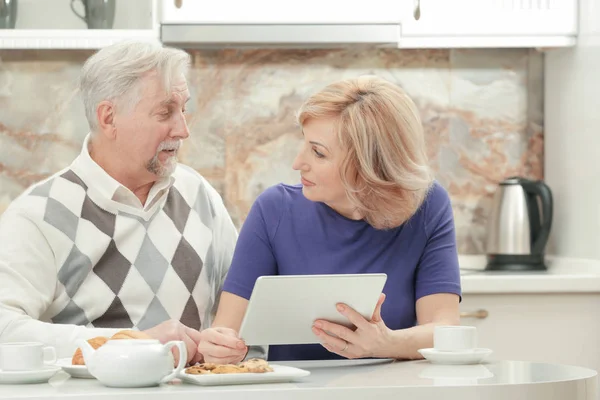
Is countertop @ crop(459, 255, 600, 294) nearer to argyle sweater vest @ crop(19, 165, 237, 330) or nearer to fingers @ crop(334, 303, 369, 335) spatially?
argyle sweater vest @ crop(19, 165, 237, 330)

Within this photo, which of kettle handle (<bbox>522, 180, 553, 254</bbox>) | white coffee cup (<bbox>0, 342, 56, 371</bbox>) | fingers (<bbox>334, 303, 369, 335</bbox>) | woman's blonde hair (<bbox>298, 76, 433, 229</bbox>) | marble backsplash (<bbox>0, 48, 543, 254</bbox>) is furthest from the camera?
marble backsplash (<bbox>0, 48, 543, 254</bbox>)

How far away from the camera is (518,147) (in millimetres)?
3512

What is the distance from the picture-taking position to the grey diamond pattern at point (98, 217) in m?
2.14

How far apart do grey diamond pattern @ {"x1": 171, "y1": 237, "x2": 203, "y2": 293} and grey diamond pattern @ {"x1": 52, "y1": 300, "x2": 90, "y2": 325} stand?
0.23 meters

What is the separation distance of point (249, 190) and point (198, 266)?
4.07 ft

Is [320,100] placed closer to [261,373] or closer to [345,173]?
[345,173]

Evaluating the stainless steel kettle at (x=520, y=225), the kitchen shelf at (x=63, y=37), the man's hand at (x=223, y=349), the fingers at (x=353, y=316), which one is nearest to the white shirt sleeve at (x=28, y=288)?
the man's hand at (x=223, y=349)

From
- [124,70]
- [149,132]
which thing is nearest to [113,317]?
[149,132]

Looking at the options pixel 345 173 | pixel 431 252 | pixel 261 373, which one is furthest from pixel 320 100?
pixel 261 373

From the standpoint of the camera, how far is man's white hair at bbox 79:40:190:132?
221 cm

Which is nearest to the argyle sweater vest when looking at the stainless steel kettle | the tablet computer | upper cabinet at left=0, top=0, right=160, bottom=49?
the tablet computer

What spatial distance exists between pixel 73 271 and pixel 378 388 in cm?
97

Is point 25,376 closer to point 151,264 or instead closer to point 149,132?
point 151,264

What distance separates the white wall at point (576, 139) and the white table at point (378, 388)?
5.45 ft
